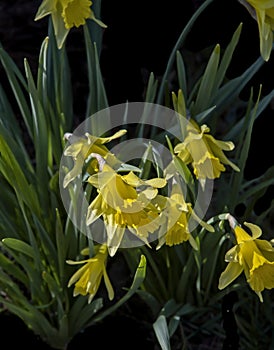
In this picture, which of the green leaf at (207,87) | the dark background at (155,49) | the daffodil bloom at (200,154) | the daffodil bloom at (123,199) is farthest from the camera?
the dark background at (155,49)

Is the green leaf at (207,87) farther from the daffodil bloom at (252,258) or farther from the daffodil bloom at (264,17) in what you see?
the daffodil bloom at (252,258)

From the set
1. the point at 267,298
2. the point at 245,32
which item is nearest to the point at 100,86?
the point at 245,32

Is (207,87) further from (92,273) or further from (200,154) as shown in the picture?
(92,273)

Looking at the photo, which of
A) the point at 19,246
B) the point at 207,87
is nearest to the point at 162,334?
the point at 19,246

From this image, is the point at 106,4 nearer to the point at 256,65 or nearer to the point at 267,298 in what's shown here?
the point at 256,65

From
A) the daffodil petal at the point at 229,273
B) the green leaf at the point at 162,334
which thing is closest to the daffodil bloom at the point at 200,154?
the daffodil petal at the point at 229,273

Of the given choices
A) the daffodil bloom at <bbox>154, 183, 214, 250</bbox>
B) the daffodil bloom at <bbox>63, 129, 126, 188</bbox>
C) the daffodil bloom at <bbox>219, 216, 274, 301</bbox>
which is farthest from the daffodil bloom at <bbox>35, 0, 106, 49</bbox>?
the daffodil bloom at <bbox>219, 216, 274, 301</bbox>
